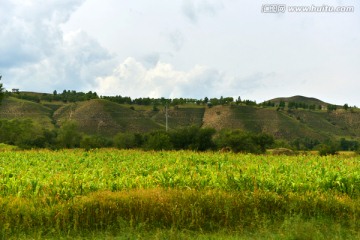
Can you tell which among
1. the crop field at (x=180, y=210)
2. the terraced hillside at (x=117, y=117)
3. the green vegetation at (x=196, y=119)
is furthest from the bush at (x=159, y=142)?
the terraced hillside at (x=117, y=117)

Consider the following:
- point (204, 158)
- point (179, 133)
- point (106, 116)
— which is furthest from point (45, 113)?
point (204, 158)

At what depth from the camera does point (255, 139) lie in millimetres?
67688

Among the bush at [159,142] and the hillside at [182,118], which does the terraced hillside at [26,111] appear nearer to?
the hillside at [182,118]

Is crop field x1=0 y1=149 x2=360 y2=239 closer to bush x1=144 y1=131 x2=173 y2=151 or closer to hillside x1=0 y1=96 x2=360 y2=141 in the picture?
bush x1=144 y1=131 x2=173 y2=151

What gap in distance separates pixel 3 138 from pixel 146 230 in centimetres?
9556

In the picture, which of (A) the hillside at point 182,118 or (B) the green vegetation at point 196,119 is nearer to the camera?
(B) the green vegetation at point 196,119

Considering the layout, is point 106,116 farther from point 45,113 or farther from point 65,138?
point 65,138

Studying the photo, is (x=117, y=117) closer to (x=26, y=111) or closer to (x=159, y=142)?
(x=26, y=111)

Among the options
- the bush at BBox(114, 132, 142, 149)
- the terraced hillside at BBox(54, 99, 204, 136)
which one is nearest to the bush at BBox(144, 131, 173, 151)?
the bush at BBox(114, 132, 142, 149)

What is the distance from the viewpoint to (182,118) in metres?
164

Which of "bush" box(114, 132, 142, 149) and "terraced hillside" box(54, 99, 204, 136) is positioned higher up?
"terraced hillside" box(54, 99, 204, 136)

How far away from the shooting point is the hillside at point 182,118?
143500mm

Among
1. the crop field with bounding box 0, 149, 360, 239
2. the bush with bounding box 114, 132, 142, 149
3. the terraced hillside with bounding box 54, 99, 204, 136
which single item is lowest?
the crop field with bounding box 0, 149, 360, 239

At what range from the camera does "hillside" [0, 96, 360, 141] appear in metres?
144
